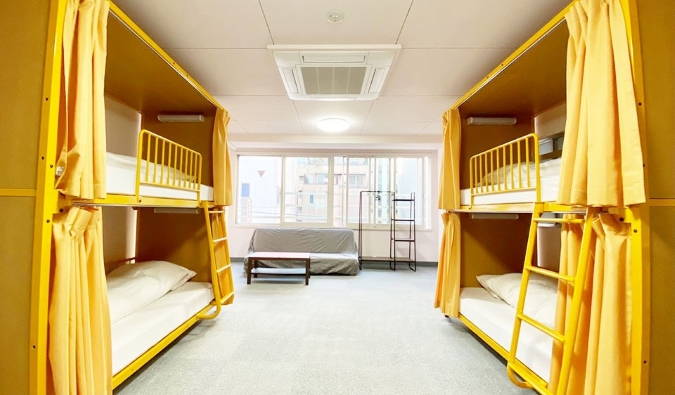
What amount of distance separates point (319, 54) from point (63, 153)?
1.66 m

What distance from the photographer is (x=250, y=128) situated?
431cm

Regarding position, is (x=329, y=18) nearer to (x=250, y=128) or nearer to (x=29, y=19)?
(x=29, y=19)

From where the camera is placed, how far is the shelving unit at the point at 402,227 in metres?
5.52

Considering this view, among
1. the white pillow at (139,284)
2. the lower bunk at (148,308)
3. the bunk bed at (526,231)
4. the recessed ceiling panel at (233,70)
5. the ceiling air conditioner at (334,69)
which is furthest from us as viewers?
the recessed ceiling panel at (233,70)

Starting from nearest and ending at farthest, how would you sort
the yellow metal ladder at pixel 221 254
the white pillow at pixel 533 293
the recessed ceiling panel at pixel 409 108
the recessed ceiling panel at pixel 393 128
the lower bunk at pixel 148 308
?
the lower bunk at pixel 148 308 < the white pillow at pixel 533 293 < the yellow metal ladder at pixel 221 254 < the recessed ceiling panel at pixel 409 108 < the recessed ceiling panel at pixel 393 128

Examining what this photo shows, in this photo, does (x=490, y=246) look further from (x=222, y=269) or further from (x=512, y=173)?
(x=222, y=269)

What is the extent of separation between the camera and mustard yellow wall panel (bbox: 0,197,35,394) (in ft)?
3.20

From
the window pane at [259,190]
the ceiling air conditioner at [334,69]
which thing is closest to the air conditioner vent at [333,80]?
the ceiling air conditioner at [334,69]

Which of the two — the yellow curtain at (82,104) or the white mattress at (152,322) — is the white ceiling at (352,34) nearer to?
the yellow curtain at (82,104)

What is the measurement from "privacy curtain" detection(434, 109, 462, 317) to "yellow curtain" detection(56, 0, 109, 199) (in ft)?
8.28

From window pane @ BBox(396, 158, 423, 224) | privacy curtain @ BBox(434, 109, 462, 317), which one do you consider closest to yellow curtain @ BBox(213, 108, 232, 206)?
privacy curtain @ BBox(434, 109, 462, 317)

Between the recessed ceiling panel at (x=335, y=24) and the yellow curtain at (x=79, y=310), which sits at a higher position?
the recessed ceiling panel at (x=335, y=24)

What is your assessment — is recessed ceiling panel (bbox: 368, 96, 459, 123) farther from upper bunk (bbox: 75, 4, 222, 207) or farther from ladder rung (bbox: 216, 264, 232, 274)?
ladder rung (bbox: 216, 264, 232, 274)

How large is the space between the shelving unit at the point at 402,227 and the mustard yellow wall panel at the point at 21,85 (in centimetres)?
509
